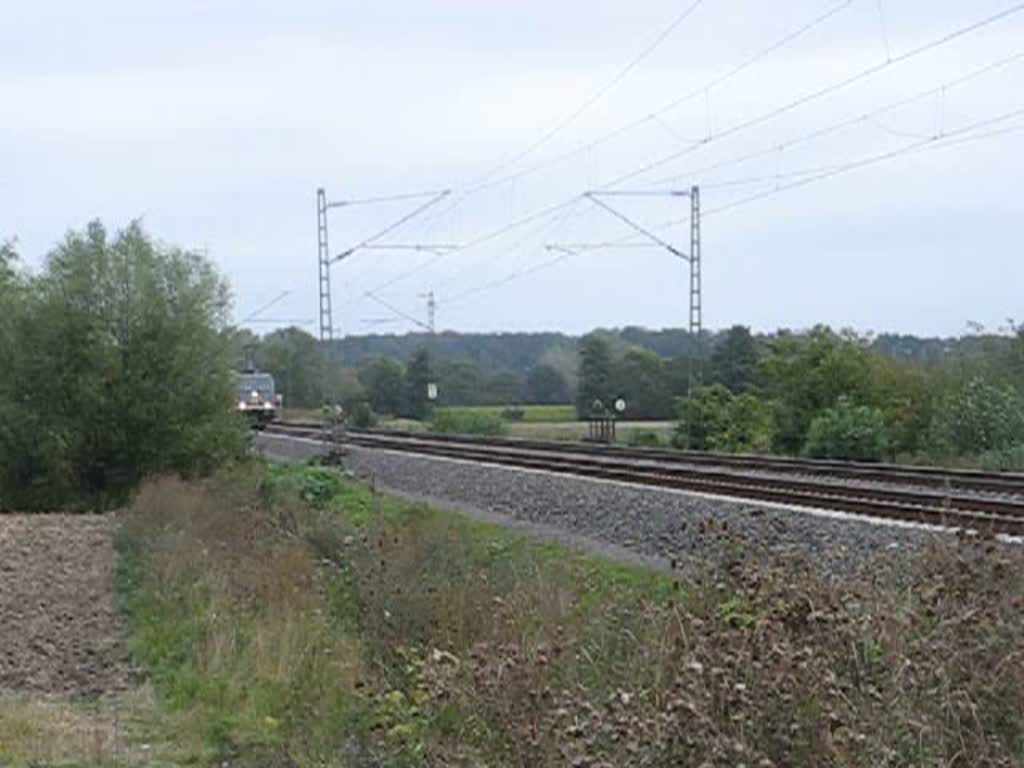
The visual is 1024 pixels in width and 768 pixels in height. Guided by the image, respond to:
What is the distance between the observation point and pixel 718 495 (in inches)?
1067

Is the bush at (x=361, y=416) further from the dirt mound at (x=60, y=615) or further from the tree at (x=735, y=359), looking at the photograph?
the dirt mound at (x=60, y=615)

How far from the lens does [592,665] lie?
912 centimetres

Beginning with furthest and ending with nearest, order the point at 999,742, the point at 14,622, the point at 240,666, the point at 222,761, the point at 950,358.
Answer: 1. the point at 950,358
2. the point at 14,622
3. the point at 240,666
4. the point at 222,761
5. the point at 999,742

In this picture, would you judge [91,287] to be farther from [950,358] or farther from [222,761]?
[222,761]

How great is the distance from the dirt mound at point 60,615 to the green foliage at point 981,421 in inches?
923

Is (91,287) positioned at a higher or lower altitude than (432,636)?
higher

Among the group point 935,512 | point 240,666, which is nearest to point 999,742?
point 240,666

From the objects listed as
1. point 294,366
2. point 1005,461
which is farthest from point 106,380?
point 294,366

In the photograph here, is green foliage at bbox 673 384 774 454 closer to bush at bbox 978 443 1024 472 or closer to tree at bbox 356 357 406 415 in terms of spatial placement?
bush at bbox 978 443 1024 472

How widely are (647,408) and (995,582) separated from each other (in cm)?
9484

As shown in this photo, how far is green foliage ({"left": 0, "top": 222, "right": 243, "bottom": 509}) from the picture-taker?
4738 centimetres

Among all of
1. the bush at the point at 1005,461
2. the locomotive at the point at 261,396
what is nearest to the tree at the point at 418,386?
the locomotive at the point at 261,396

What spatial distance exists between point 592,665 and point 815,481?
78.9 feet

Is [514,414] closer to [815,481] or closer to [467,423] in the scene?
[467,423]
